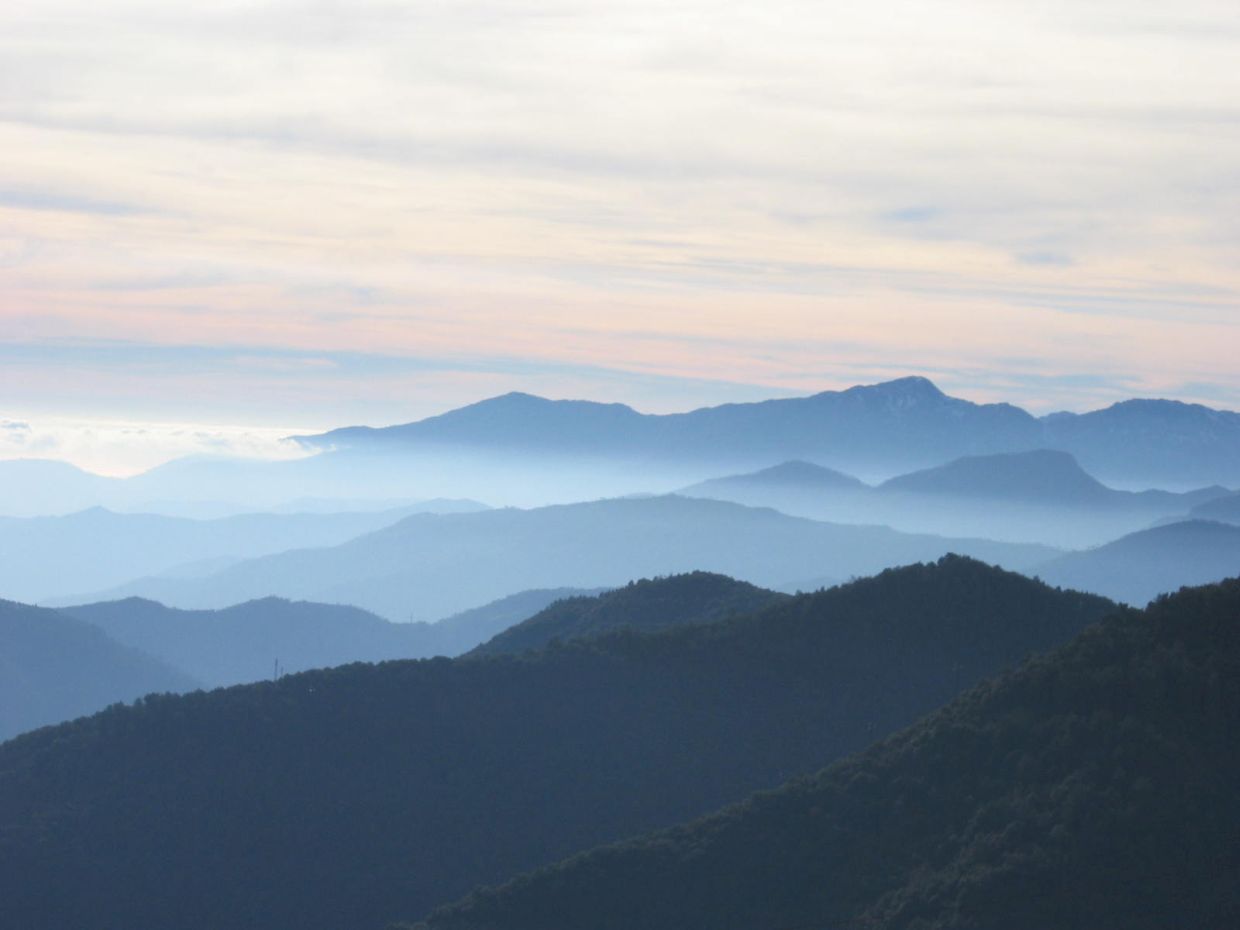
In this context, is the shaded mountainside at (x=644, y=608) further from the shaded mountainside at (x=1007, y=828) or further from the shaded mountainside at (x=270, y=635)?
the shaded mountainside at (x=270, y=635)

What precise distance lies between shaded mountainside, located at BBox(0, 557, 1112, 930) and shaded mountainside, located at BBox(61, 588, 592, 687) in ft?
319

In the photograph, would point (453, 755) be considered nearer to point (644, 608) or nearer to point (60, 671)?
point (644, 608)

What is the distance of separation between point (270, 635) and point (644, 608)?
324ft

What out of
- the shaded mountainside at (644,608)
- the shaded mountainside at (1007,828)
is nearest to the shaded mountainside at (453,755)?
the shaded mountainside at (1007,828)

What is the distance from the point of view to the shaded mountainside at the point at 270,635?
170 meters

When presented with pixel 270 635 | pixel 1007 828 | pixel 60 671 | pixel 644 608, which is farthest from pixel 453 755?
pixel 270 635

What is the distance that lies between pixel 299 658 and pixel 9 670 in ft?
134

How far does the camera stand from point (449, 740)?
64812mm

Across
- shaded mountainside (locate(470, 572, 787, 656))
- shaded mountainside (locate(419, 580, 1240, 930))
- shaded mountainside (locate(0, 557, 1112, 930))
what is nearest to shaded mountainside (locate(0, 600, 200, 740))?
shaded mountainside (locate(470, 572, 787, 656))

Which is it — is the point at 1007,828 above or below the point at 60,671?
above

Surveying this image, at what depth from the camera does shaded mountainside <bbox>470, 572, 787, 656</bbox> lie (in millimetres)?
88250

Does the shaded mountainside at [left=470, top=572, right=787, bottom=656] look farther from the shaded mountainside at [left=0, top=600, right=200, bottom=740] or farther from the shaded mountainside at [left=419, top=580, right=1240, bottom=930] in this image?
the shaded mountainside at [left=0, top=600, right=200, bottom=740]

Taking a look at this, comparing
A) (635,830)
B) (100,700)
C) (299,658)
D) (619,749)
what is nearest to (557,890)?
(635,830)

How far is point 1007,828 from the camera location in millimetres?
38781
